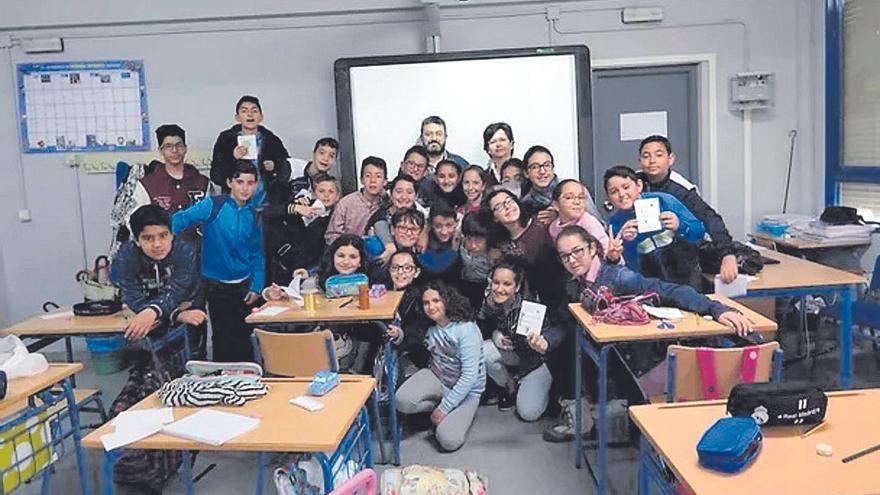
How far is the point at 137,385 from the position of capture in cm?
331

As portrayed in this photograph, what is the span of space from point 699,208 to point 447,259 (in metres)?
1.46

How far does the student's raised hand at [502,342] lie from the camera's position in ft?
12.5

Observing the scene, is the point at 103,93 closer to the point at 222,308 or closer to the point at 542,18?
the point at 222,308

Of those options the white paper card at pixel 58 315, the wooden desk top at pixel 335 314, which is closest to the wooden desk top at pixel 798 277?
the wooden desk top at pixel 335 314

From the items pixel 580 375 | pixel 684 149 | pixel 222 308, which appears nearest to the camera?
pixel 580 375

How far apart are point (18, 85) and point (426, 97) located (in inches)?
130

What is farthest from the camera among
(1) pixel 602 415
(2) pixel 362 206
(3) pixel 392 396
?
(2) pixel 362 206

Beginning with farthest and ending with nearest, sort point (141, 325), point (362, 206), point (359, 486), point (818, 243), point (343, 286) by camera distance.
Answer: point (818, 243) < point (362, 206) < point (343, 286) < point (141, 325) < point (359, 486)

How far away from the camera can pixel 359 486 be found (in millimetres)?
1558

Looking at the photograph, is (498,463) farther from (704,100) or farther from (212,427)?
(704,100)

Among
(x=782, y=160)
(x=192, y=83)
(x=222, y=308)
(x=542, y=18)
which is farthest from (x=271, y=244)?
(x=782, y=160)

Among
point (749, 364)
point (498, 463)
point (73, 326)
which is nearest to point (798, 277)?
point (749, 364)

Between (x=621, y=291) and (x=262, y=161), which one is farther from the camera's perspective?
(x=262, y=161)

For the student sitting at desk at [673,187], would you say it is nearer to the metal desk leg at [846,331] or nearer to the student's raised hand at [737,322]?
the metal desk leg at [846,331]
